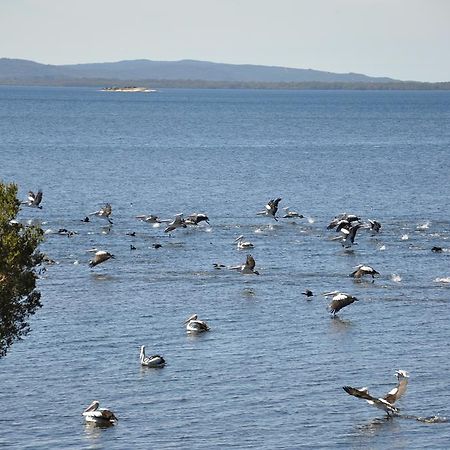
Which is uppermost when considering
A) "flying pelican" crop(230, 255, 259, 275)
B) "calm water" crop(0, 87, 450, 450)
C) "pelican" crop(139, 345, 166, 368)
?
"flying pelican" crop(230, 255, 259, 275)

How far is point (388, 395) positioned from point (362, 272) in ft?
54.5

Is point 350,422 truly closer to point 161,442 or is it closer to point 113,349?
point 161,442

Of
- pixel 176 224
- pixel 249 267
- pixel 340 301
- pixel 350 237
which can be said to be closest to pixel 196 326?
pixel 340 301

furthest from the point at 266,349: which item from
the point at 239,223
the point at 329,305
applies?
the point at 239,223

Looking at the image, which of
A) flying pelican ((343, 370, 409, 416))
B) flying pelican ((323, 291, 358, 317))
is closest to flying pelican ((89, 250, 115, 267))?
flying pelican ((323, 291, 358, 317))

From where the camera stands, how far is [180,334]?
1459 inches

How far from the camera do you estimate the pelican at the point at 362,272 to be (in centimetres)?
4531

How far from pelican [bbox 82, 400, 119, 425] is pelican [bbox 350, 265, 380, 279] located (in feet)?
60.8

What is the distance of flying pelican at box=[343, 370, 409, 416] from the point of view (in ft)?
93.2

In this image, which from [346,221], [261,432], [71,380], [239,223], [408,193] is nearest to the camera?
[261,432]

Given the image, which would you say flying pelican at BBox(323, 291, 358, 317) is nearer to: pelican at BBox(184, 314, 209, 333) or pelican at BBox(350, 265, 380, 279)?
pelican at BBox(184, 314, 209, 333)

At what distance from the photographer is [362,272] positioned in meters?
45.6

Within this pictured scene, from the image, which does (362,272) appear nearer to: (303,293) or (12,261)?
(303,293)

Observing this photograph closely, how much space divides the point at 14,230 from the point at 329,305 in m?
16.6
